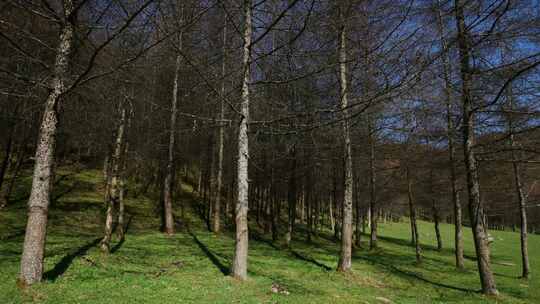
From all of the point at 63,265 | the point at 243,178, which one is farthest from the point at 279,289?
the point at 63,265

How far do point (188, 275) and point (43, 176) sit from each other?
155 inches

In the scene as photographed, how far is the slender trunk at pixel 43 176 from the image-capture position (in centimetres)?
569

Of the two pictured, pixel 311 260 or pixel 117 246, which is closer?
pixel 117 246

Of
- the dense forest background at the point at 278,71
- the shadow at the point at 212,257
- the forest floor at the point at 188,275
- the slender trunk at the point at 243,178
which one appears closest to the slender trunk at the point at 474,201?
the dense forest background at the point at 278,71

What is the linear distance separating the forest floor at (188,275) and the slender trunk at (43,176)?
1.40ft

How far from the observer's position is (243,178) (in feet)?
24.9

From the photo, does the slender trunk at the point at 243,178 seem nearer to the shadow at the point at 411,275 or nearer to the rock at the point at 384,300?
the rock at the point at 384,300

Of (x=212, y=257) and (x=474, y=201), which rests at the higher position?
(x=474, y=201)

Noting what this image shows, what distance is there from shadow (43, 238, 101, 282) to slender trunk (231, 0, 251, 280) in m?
3.78

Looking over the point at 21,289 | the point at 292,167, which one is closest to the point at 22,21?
the point at 21,289

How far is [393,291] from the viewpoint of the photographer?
943cm

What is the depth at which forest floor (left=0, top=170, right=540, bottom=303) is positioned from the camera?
6.11m

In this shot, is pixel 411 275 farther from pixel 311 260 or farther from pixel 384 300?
pixel 384 300

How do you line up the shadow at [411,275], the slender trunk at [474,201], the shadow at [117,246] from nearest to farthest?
1. the slender trunk at [474,201]
2. the shadow at [117,246]
3. the shadow at [411,275]
